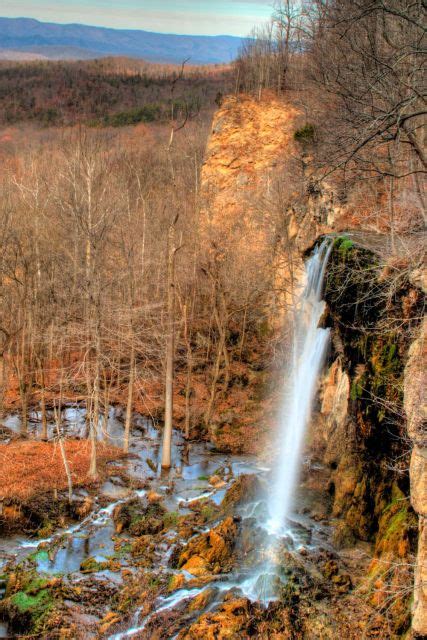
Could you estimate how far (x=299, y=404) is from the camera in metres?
21.1

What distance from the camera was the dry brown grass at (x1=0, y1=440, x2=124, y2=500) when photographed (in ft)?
51.7

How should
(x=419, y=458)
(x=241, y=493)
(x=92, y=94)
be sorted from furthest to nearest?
(x=92, y=94) < (x=241, y=493) < (x=419, y=458)

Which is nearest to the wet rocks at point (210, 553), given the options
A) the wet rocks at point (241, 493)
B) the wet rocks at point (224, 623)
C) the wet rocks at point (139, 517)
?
the wet rocks at point (224, 623)

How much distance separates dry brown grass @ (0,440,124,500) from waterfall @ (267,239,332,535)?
5856mm

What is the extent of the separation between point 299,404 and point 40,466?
9651mm

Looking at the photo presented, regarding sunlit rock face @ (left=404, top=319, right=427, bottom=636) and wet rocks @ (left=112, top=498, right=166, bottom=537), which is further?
wet rocks @ (left=112, top=498, right=166, bottom=537)

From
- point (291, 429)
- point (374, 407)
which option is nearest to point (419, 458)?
point (374, 407)

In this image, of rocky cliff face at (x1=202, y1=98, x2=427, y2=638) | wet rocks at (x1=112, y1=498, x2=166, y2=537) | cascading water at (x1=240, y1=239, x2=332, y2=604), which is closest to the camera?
rocky cliff face at (x1=202, y1=98, x2=427, y2=638)

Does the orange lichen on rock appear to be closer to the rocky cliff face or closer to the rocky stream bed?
the rocky cliff face

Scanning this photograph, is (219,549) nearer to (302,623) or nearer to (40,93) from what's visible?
(302,623)

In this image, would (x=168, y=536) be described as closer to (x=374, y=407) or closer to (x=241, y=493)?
(x=241, y=493)

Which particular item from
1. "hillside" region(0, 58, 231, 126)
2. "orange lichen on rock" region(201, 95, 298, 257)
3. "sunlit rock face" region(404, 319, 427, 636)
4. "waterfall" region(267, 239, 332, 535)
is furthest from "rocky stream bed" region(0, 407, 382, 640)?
"hillside" region(0, 58, 231, 126)

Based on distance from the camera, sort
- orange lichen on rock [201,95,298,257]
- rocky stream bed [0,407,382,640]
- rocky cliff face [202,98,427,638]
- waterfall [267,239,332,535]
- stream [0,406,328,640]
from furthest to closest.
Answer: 1. orange lichen on rock [201,95,298,257]
2. waterfall [267,239,332,535]
3. stream [0,406,328,640]
4. rocky stream bed [0,407,382,640]
5. rocky cliff face [202,98,427,638]

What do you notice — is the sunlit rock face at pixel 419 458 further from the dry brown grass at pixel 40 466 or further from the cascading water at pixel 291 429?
the dry brown grass at pixel 40 466
